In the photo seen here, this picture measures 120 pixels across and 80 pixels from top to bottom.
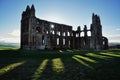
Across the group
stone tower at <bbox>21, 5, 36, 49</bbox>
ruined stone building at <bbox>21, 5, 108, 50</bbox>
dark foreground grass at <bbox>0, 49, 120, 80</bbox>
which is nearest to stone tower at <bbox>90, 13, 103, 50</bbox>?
ruined stone building at <bbox>21, 5, 108, 50</bbox>

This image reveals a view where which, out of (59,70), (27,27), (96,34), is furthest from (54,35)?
(59,70)

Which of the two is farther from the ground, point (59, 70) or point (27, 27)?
point (27, 27)

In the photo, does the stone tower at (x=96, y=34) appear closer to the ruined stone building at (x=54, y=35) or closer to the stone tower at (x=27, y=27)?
the ruined stone building at (x=54, y=35)

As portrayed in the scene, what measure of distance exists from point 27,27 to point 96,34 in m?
21.3

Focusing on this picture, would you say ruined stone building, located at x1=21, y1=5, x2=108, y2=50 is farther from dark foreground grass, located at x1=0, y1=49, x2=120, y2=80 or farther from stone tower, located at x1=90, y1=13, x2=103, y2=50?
dark foreground grass, located at x1=0, y1=49, x2=120, y2=80

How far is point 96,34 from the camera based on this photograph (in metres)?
41.2

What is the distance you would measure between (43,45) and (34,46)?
326cm

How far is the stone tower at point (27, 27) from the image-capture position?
32.3 meters

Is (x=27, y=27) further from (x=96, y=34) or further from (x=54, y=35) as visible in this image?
(x=96, y=34)

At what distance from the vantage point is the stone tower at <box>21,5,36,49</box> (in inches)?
1270

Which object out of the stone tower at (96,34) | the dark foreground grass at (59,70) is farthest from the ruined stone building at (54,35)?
the dark foreground grass at (59,70)

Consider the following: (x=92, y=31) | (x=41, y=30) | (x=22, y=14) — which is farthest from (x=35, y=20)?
(x=92, y=31)

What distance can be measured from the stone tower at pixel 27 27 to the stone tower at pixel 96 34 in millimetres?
18759

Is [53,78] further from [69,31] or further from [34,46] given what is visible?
[69,31]
